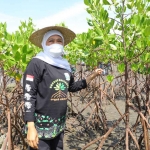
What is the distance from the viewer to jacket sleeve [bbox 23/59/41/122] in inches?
68.6

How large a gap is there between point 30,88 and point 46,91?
0.45ft

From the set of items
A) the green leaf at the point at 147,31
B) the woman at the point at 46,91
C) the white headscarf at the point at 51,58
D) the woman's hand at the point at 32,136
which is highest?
the green leaf at the point at 147,31

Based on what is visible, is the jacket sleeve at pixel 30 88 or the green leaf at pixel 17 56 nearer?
the jacket sleeve at pixel 30 88

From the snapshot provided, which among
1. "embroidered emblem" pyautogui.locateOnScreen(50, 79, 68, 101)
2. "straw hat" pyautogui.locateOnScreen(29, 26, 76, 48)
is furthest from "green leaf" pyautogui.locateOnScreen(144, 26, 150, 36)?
"embroidered emblem" pyautogui.locateOnScreen(50, 79, 68, 101)

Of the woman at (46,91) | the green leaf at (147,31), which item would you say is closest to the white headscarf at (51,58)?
the woman at (46,91)

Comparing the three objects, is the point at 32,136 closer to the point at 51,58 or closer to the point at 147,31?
the point at 51,58

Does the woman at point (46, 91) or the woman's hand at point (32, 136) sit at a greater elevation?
the woman at point (46, 91)

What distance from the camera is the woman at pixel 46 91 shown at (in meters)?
1.75

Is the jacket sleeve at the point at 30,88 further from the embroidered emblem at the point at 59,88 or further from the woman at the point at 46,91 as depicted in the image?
the embroidered emblem at the point at 59,88

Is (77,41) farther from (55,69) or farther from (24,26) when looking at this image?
(24,26)

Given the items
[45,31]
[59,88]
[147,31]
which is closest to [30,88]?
[59,88]

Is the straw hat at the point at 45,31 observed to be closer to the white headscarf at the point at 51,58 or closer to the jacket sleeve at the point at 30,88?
the white headscarf at the point at 51,58

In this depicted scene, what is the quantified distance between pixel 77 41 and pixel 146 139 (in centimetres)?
141

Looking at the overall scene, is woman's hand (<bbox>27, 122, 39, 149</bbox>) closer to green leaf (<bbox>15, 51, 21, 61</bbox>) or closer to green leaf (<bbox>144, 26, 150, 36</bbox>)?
green leaf (<bbox>15, 51, 21, 61</bbox>)
